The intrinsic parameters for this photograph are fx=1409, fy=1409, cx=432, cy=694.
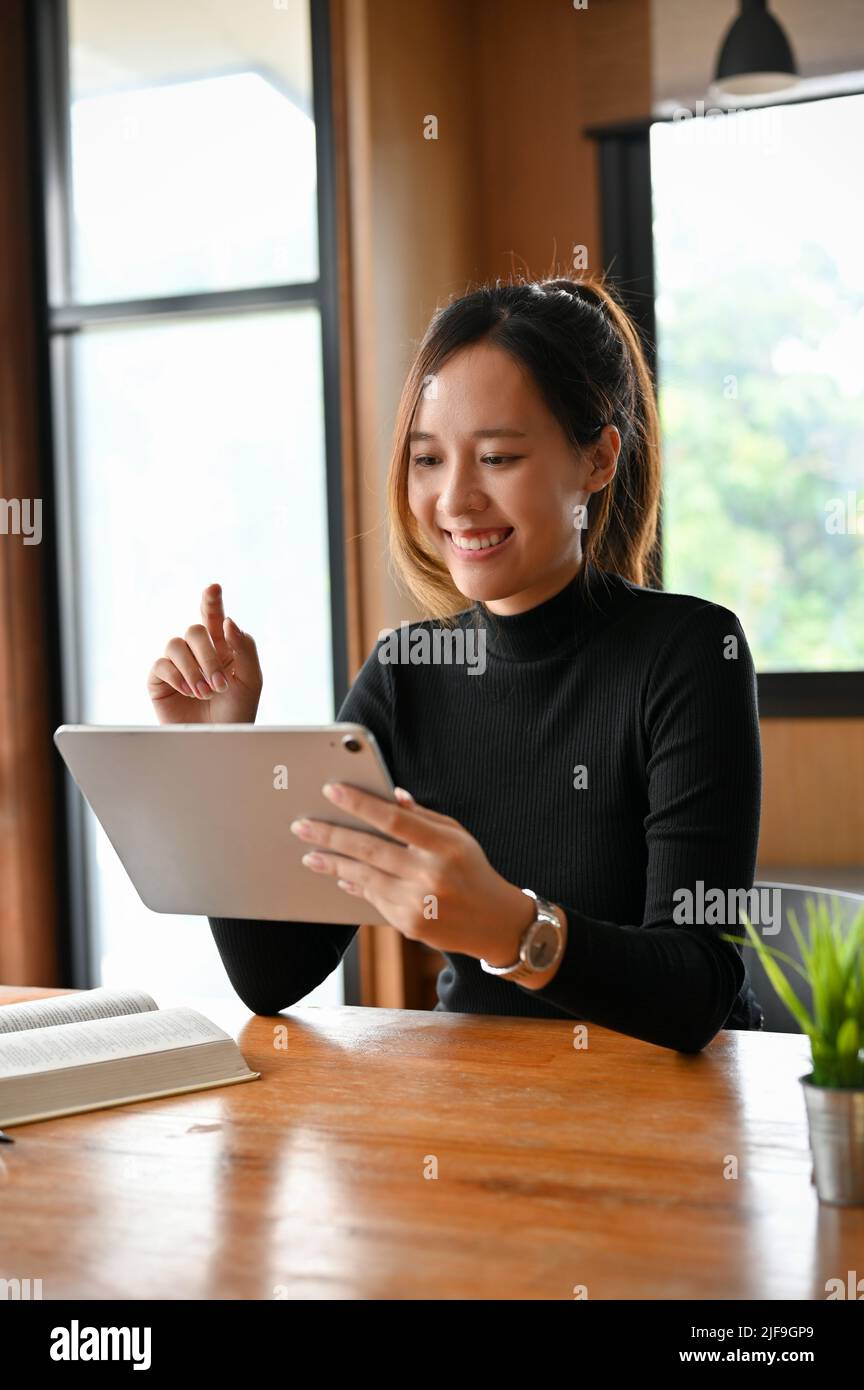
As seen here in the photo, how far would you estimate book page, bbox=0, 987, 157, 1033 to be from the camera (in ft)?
4.54

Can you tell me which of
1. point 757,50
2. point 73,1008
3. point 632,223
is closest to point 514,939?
point 73,1008

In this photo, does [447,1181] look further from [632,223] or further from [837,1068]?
[632,223]

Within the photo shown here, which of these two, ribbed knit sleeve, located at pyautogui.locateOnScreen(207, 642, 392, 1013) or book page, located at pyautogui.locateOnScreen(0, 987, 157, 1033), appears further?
ribbed knit sleeve, located at pyautogui.locateOnScreen(207, 642, 392, 1013)

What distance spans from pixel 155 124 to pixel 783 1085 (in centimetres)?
283

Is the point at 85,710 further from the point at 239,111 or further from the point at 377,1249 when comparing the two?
the point at 377,1249

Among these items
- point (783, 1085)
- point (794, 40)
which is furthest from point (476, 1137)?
point (794, 40)

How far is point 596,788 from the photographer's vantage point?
5.12 ft

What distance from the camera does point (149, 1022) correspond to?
4.40 ft

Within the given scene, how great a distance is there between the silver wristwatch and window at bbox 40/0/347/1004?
77.8 inches

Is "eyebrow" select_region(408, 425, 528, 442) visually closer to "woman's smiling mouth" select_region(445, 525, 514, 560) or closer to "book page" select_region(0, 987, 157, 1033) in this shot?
"woman's smiling mouth" select_region(445, 525, 514, 560)

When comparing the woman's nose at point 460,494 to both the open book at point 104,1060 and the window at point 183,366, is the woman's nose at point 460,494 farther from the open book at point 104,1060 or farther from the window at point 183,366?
the window at point 183,366

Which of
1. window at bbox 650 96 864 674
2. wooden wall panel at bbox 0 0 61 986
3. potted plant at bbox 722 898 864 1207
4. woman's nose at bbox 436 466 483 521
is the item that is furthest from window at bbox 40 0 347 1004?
potted plant at bbox 722 898 864 1207

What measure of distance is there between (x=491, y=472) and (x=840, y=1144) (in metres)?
0.86

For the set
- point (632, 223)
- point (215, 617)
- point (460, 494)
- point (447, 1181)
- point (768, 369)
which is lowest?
point (447, 1181)
